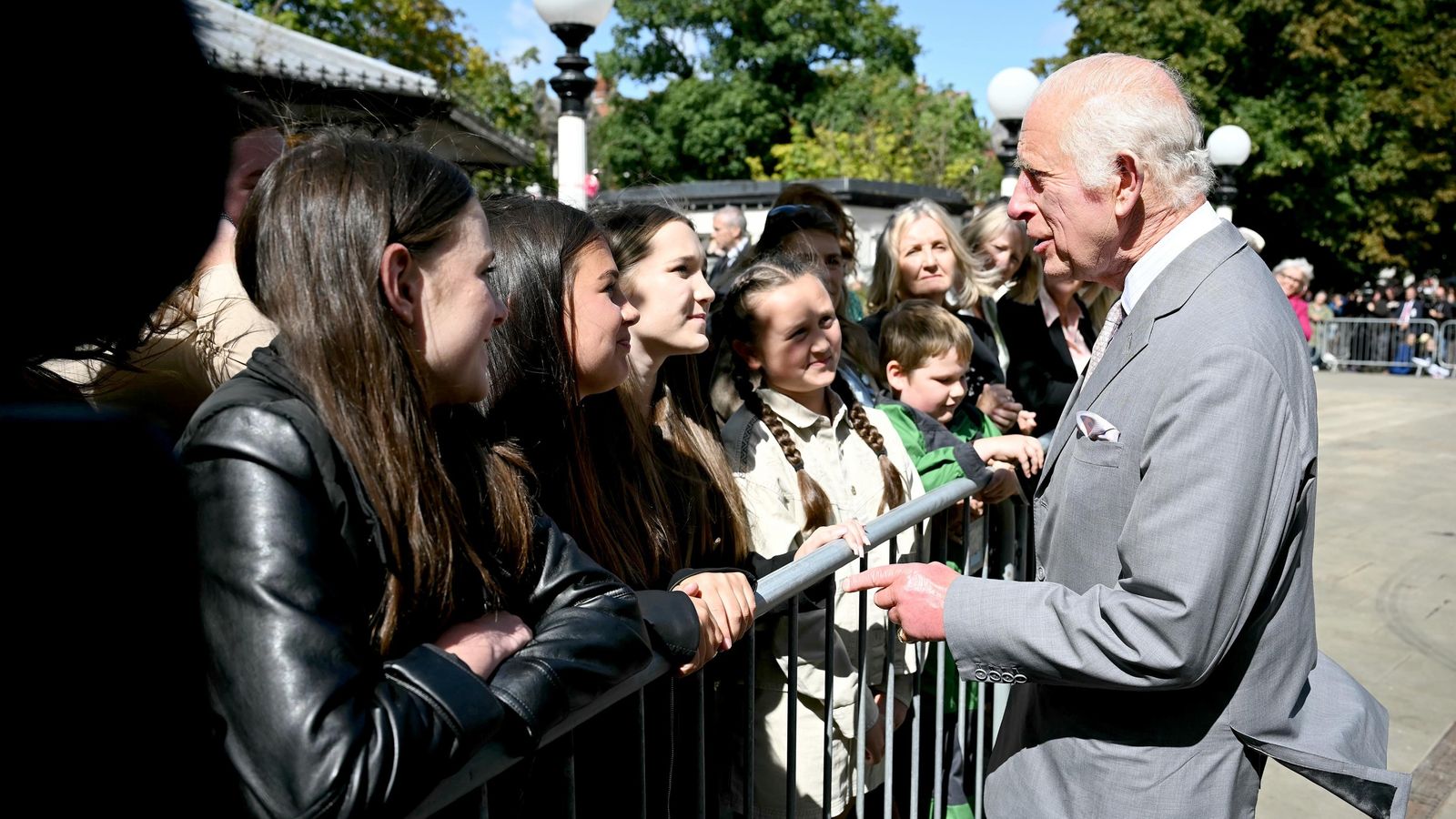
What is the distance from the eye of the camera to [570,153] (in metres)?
7.51

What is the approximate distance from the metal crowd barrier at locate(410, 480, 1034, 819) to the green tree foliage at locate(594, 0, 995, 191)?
41.7 meters

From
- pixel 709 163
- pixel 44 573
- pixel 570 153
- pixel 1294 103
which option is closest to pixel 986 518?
pixel 44 573

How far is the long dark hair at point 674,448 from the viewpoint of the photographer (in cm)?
251

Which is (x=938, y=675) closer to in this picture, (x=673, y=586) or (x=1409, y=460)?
(x=673, y=586)


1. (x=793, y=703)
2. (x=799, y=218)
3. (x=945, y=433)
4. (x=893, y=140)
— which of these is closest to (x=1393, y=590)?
(x=945, y=433)

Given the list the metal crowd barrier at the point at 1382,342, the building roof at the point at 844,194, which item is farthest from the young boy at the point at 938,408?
the metal crowd barrier at the point at 1382,342

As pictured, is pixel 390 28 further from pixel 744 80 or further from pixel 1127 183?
pixel 744 80

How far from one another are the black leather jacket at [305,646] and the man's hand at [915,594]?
0.98 m

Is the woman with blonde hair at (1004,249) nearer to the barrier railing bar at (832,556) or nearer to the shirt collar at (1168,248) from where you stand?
the barrier railing bar at (832,556)

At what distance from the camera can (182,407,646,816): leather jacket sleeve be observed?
122 cm

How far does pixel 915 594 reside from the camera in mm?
2266

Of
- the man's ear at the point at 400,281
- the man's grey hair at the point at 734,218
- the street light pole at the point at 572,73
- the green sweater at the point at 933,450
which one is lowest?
→ the green sweater at the point at 933,450

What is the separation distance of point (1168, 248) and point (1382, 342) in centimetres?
2411

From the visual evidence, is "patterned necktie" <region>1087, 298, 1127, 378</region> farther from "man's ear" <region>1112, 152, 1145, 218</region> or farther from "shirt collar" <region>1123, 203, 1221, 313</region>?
"man's ear" <region>1112, 152, 1145, 218</region>
